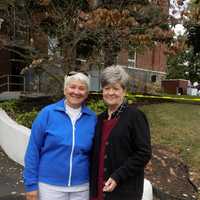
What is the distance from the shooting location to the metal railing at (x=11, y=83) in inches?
672

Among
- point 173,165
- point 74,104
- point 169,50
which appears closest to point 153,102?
point 169,50

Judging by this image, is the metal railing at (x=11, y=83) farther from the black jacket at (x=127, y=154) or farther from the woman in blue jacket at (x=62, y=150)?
the black jacket at (x=127, y=154)

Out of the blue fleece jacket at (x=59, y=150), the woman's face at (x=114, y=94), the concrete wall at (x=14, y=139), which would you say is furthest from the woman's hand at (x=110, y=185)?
the concrete wall at (x=14, y=139)

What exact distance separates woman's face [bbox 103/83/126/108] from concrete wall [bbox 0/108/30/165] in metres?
4.65

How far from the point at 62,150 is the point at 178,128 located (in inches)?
250

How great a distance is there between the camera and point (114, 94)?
3.33m

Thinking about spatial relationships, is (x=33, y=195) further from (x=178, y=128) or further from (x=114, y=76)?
(x=178, y=128)

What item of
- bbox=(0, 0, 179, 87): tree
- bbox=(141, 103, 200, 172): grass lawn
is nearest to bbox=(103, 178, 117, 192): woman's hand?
bbox=(141, 103, 200, 172): grass lawn

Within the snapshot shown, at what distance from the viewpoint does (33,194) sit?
349 cm

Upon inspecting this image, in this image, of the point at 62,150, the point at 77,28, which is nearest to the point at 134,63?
the point at 77,28

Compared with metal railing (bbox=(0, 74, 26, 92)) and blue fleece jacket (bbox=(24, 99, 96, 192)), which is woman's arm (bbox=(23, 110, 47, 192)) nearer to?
blue fleece jacket (bbox=(24, 99, 96, 192))

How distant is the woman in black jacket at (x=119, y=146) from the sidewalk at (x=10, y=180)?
123 inches

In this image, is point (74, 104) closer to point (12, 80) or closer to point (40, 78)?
point (40, 78)

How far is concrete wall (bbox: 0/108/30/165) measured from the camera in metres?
7.96
